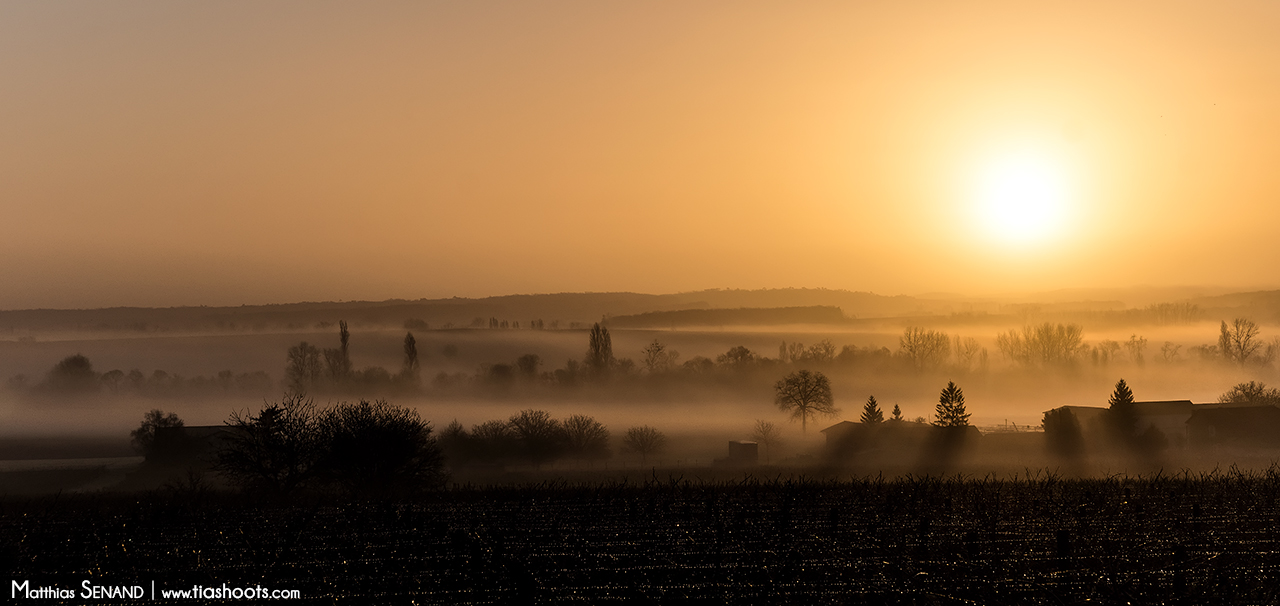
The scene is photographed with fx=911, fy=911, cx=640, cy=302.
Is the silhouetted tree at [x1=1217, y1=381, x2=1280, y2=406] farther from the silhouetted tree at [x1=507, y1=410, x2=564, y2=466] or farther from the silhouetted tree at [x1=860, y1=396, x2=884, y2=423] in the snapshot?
the silhouetted tree at [x1=507, y1=410, x2=564, y2=466]

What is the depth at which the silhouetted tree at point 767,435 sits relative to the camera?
9661 centimetres

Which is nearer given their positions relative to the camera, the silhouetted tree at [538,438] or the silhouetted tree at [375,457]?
the silhouetted tree at [375,457]

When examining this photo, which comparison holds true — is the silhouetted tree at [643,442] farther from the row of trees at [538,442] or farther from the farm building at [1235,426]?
the farm building at [1235,426]

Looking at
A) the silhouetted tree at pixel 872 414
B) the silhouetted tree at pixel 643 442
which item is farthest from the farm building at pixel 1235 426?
the silhouetted tree at pixel 643 442

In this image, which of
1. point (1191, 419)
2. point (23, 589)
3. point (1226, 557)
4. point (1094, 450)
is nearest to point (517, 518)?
point (23, 589)

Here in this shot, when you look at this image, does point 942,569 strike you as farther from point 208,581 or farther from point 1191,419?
point 1191,419

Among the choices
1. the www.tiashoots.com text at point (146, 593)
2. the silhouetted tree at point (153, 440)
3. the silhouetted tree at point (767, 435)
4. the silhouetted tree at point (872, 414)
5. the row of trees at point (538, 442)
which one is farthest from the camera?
the silhouetted tree at point (767, 435)

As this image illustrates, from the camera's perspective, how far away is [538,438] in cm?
8119

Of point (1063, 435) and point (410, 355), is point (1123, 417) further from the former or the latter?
point (410, 355)

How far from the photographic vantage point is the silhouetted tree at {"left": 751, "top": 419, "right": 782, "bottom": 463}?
9661 cm

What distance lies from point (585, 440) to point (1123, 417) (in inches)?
1896

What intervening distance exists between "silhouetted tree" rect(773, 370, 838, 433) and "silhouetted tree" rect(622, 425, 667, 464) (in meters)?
19.7

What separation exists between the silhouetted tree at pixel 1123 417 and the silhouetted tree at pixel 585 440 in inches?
1805

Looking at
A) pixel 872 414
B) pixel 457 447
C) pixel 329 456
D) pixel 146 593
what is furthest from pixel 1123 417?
pixel 146 593
